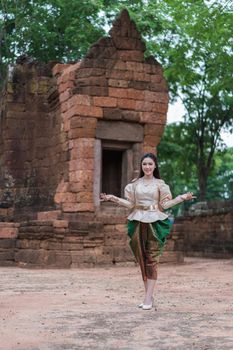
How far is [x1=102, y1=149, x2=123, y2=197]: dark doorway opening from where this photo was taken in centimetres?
1493

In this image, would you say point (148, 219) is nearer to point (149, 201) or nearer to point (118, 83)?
point (149, 201)

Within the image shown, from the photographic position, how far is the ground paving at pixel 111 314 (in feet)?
14.1

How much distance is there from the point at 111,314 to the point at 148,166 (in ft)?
5.68

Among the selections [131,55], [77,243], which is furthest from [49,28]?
[77,243]

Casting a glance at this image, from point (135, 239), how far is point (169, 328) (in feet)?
4.95

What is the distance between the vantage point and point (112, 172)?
15102mm

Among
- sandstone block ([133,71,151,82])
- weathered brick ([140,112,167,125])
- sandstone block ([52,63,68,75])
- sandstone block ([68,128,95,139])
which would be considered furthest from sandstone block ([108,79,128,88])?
sandstone block ([52,63,68,75])

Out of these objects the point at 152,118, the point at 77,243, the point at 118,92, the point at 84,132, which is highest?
the point at 118,92

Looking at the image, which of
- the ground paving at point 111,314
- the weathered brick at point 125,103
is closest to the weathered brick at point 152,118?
the weathered brick at point 125,103

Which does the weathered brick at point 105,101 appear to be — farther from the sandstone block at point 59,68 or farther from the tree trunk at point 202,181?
the tree trunk at point 202,181

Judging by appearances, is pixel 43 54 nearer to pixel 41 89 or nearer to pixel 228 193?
pixel 41 89

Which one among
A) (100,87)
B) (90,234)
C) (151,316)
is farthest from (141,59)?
(151,316)

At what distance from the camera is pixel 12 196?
1587 cm

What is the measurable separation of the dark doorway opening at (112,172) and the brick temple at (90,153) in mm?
27
